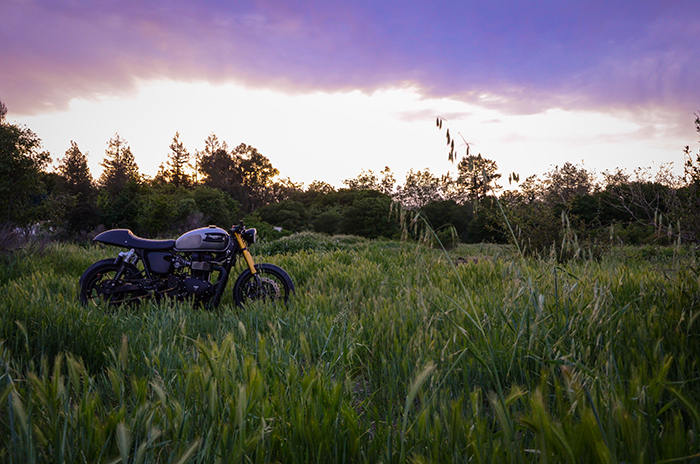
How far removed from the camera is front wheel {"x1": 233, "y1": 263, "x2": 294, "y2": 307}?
4.66 meters

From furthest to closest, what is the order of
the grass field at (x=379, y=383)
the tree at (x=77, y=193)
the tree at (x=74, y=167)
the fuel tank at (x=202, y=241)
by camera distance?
1. the tree at (x=74, y=167)
2. the tree at (x=77, y=193)
3. the fuel tank at (x=202, y=241)
4. the grass field at (x=379, y=383)

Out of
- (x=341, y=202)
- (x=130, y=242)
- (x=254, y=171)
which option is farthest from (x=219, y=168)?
(x=130, y=242)

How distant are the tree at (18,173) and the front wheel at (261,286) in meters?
10.9

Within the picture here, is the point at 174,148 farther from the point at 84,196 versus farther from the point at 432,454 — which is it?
the point at 432,454

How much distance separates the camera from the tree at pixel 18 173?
1155cm

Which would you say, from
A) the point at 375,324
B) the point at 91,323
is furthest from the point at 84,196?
the point at 375,324

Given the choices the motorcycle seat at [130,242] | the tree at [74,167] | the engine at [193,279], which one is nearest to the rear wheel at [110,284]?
the motorcycle seat at [130,242]

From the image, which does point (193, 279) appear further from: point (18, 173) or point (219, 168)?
point (219, 168)

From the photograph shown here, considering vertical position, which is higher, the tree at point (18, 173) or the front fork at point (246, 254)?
the tree at point (18, 173)

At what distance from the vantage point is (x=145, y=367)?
2.29 m

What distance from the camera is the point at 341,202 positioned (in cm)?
4641

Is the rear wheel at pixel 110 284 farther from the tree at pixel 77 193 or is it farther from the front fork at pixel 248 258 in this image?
the tree at pixel 77 193

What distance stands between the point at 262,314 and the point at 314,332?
2.68 feet

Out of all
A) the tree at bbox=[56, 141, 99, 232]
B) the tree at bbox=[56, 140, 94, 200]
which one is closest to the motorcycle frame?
the tree at bbox=[56, 141, 99, 232]
